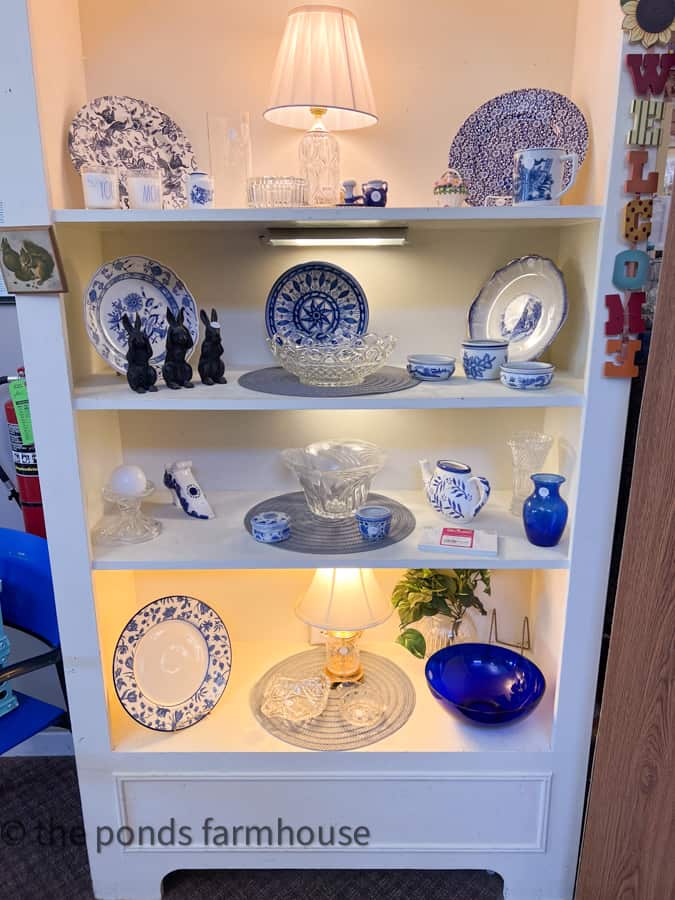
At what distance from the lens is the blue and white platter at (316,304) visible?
1.41 m

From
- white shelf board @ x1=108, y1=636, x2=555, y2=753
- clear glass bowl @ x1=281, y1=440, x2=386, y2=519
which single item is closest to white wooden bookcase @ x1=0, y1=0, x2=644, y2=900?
white shelf board @ x1=108, y1=636, x2=555, y2=753

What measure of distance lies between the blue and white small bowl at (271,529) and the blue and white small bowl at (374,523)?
161 millimetres

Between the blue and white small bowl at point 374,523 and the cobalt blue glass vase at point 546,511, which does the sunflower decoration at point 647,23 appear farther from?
the blue and white small bowl at point 374,523

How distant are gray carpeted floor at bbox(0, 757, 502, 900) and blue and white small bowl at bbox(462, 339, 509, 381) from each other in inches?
48.0

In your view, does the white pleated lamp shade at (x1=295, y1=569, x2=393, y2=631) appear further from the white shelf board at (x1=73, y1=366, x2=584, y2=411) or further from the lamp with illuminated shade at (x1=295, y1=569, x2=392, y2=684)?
the white shelf board at (x1=73, y1=366, x2=584, y2=411)

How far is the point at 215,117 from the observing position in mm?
1271

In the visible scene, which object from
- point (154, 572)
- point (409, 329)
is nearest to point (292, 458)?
point (409, 329)

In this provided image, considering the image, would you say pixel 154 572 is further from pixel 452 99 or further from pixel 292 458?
pixel 452 99

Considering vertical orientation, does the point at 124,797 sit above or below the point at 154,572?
below

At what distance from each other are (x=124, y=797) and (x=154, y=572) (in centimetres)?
52

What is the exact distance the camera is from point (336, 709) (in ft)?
5.10

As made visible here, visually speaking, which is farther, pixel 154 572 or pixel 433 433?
pixel 154 572

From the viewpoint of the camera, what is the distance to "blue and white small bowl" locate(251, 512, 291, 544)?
4.53 ft

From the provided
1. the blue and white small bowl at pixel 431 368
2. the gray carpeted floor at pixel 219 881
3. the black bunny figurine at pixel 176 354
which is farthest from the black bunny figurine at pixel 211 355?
the gray carpeted floor at pixel 219 881
